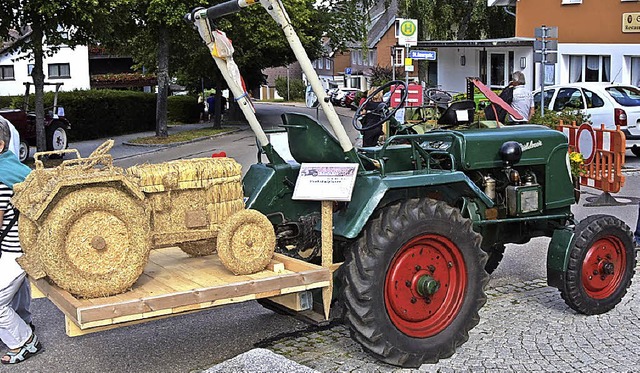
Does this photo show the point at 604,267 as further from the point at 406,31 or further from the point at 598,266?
the point at 406,31

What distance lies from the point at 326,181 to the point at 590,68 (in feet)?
90.0

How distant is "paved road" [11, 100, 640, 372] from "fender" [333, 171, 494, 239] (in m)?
0.96

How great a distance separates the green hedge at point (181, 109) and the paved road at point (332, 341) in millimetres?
34369

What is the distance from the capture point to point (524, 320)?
21.8 feet

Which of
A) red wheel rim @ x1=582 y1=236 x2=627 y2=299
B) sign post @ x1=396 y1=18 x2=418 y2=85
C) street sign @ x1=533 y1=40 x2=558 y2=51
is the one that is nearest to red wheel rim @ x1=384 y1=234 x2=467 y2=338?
red wheel rim @ x1=582 y1=236 x2=627 y2=299

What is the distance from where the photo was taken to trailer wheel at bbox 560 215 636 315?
654 cm

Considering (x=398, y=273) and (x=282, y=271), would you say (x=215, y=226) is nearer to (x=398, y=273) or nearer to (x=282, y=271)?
(x=282, y=271)

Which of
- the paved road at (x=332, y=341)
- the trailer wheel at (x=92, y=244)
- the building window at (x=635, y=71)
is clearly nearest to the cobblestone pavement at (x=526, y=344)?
the paved road at (x=332, y=341)

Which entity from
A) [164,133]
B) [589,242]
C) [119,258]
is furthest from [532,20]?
[119,258]

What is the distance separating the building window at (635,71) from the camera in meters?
28.1

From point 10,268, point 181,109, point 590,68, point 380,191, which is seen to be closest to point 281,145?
point 380,191

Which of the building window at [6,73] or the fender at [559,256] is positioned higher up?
the building window at [6,73]

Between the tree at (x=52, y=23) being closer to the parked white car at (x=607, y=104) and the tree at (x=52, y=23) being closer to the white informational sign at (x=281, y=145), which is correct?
the parked white car at (x=607, y=104)

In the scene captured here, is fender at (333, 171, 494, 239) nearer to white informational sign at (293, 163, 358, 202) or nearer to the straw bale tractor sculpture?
white informational sign at (293, 163, 358, 202)
